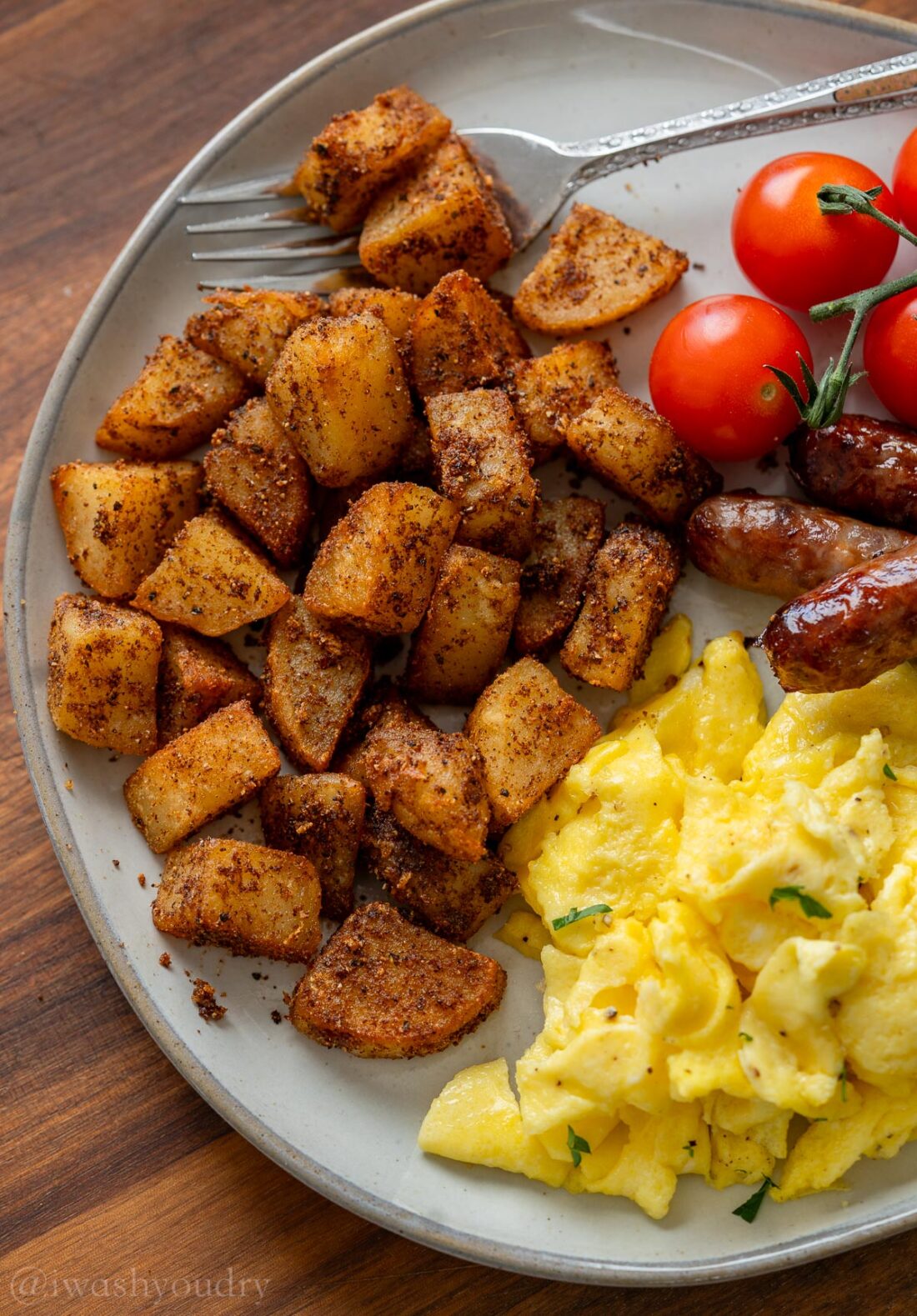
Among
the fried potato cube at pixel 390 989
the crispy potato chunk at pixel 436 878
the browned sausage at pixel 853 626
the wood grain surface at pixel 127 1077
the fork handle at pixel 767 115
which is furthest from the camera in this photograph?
the fork handle at pixel 767 115

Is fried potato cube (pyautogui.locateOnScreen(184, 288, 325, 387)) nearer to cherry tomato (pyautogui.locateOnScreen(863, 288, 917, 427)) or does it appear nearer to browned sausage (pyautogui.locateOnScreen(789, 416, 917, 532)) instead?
browned sausage (pyautogui.locateOnScreen(789, 416, 917, 532))

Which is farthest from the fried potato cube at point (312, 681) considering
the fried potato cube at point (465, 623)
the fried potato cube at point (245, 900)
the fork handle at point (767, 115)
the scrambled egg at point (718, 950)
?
the fork handle at point (767, 115)

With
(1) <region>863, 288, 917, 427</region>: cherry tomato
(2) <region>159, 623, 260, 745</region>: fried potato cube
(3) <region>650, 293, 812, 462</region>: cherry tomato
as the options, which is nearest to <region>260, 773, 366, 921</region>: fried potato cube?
(2) <region>159, 623, 260, 745</region>: fried potato cube

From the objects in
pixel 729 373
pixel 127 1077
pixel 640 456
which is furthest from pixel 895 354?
pixel 127 1077

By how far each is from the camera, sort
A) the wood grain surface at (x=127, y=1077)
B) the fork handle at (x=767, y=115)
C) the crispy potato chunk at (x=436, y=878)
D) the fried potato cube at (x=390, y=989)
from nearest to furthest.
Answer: the fried potato cube at (x=390, y=989)
the crispy potato chunk at (x=436, y=878)
the wood grain surface at (x=127, y=1077)
the fork handle at (x=767, y=115)

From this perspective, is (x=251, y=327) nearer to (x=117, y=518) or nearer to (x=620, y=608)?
(x=117, y=518)

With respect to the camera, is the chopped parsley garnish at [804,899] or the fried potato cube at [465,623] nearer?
the chopped parsley garnish at [804,899]

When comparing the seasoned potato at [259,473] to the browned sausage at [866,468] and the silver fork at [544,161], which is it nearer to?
the silver fork at [544,161]
